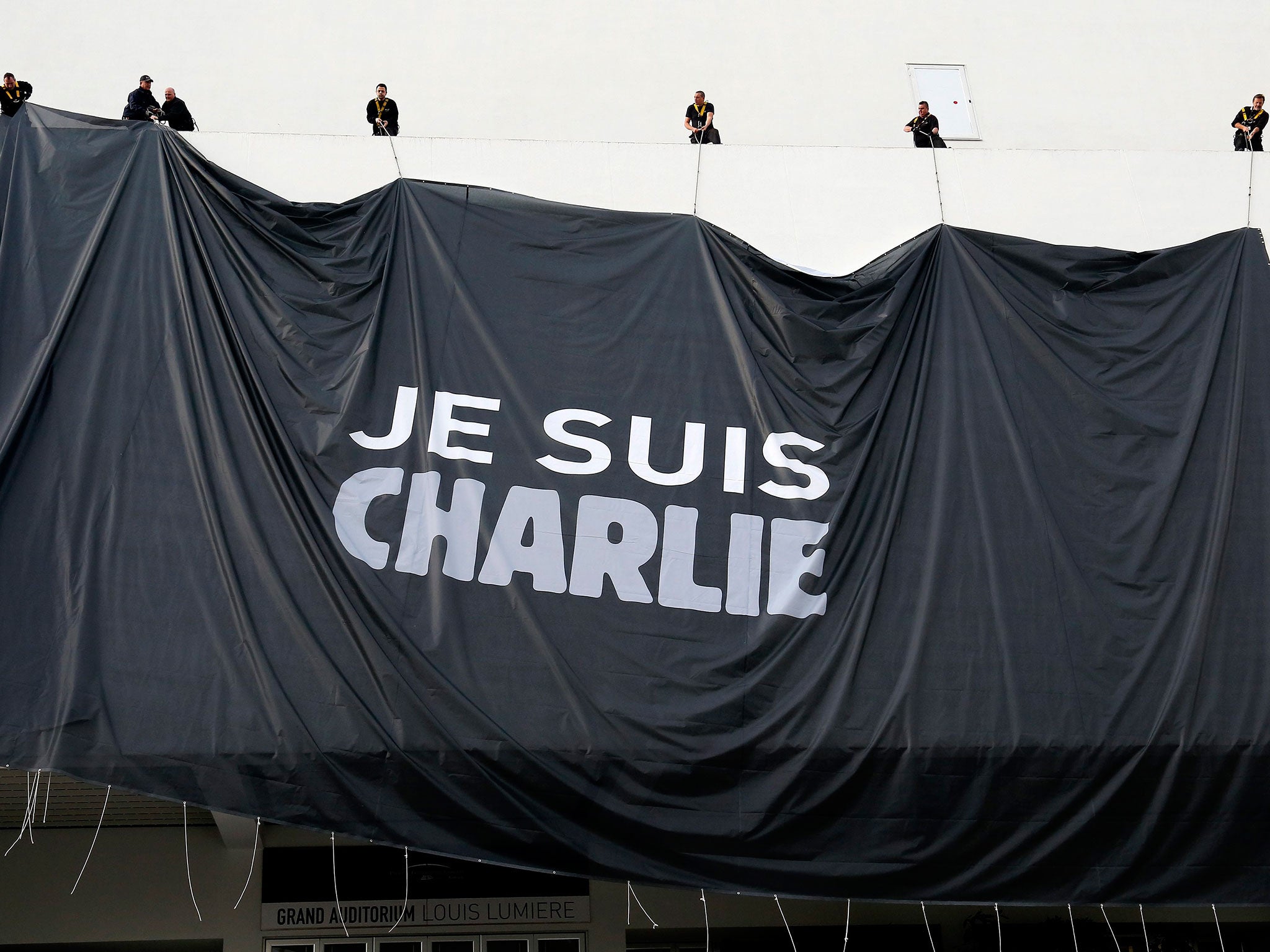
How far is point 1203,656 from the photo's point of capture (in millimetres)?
5777

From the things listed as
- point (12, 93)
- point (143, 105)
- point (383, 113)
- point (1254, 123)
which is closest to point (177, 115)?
point (143, 105)

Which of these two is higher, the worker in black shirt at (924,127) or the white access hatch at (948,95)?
the white access hatch at (948,95)

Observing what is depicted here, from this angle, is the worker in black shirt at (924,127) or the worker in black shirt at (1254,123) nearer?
the worker in black shirt at (1254,123)

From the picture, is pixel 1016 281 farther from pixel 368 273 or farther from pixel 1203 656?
pixel 368 273

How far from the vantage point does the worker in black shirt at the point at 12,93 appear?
731 cm

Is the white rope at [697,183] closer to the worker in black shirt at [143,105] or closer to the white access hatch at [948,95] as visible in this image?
the worker in black shirt at [143,105]

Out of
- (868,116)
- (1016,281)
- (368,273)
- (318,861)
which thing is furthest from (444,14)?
(318,861)

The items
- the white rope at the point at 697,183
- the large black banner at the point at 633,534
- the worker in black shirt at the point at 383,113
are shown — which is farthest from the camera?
the worker in black shirt at the point at 383,113

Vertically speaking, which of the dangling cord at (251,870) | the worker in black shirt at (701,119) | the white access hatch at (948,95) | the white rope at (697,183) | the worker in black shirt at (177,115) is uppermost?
the white access hatch at (948,95)

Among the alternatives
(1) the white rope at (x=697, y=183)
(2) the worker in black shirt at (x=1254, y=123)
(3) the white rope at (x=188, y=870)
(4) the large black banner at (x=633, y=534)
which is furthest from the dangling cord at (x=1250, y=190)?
(3) the white rope at (x=188, y=870)

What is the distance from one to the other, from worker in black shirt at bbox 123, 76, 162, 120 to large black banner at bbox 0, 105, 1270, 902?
66.6 inches

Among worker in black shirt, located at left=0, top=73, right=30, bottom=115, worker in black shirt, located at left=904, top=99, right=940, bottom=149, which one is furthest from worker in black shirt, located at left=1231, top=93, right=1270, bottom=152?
worker in black shirt, located at left=0, top=73, right=30, bottom=115

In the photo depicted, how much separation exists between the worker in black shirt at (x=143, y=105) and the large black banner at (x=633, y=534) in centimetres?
169

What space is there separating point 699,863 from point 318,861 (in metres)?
4.12
